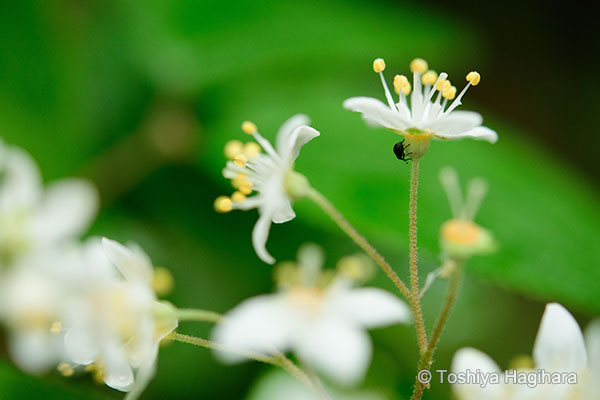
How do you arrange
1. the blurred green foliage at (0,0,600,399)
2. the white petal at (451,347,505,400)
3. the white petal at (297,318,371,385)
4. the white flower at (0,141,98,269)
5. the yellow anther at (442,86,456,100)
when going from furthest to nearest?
the blurred green foliage at (0,0,600,399) → the white flower at (0,141,98,269) → the yellow anther at (442,86,456,100) → the white petal at (451,347,505,400) → the white petal at (297,318,371,385)

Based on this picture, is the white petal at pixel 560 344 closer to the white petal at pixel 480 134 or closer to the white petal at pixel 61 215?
the white petal at pixel 480 134

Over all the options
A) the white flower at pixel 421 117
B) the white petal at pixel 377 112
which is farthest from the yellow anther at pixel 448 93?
the white petal at pixel 377 112

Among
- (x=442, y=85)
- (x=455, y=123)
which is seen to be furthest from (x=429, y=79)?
(x=455, y=123)

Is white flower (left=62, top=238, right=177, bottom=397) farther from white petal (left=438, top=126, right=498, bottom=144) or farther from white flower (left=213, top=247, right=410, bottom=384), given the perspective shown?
white petal (left=438, top=126, right=498, bottom=144)

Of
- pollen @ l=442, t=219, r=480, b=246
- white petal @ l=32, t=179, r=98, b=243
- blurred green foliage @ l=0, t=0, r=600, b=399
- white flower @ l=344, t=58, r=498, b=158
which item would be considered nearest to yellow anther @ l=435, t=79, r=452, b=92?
white flower @ l=344, t=58, r=498, b=158

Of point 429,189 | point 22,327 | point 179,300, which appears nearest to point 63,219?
point 22,327

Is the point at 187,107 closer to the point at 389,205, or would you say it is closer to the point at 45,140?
the point at 45,140
